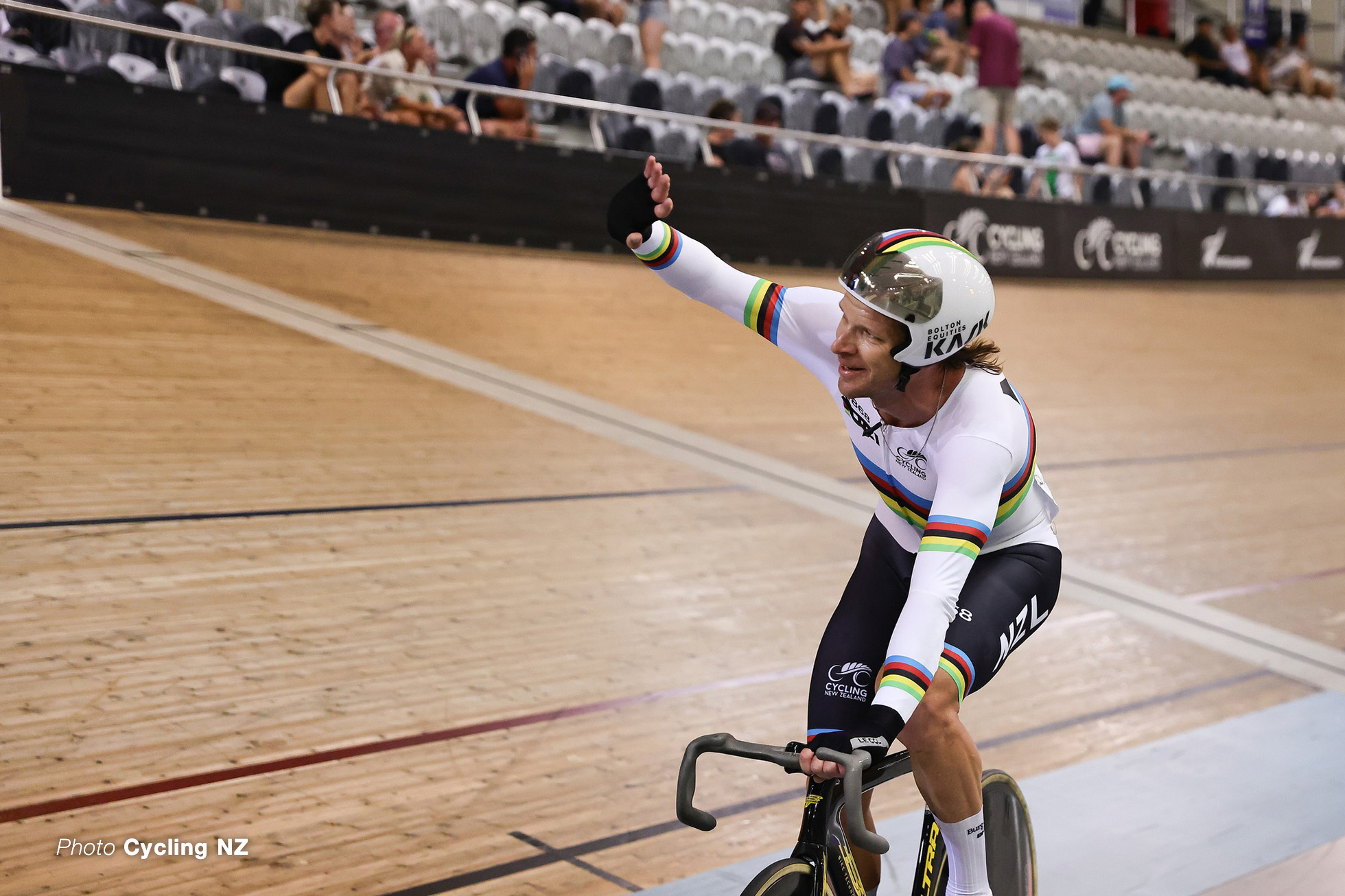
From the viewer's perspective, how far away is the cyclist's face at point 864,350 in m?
1.79

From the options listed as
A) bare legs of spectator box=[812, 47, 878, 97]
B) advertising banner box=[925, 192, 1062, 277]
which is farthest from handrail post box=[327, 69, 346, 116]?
advertising banner box=[925, 192, 1062, 277]

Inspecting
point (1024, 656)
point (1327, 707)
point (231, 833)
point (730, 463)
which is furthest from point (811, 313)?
point (730, 463)

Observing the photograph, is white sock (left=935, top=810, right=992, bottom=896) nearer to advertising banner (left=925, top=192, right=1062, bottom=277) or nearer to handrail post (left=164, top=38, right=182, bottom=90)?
handrail post (left=164, top=38, right=182, bottom=90)

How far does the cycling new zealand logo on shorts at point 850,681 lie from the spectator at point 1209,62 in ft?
56.1

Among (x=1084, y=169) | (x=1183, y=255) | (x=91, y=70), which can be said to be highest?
(x=91, y=70)

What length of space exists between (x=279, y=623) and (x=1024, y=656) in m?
2.19

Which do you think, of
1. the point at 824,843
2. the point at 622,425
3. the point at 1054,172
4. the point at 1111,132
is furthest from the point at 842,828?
the point at 1111,132

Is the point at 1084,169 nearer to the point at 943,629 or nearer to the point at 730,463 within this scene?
the point at 730,463

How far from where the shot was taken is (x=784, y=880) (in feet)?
5.41

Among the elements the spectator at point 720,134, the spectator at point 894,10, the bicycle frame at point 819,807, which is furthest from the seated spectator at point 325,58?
the spectator at point 894,10

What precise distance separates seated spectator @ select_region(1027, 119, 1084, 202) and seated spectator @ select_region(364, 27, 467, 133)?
559 cm

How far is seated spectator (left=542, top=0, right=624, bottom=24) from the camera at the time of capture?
357 inches

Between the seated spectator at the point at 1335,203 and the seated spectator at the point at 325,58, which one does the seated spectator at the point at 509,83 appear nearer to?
the seated spectator at the point at 325,58

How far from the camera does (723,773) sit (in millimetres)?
2969
